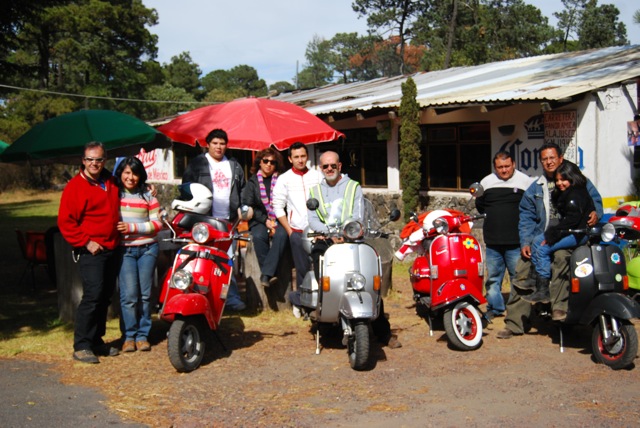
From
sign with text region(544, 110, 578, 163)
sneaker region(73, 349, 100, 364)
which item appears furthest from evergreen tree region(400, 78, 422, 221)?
sneaker region(73, 349, 100, 364)

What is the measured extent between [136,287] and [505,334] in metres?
3.40

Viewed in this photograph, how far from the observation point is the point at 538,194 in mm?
7000

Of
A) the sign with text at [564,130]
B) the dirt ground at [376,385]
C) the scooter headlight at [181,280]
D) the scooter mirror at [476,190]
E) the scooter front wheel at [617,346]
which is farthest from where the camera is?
the sign with text at [564,130]

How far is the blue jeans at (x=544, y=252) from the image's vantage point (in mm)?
6562

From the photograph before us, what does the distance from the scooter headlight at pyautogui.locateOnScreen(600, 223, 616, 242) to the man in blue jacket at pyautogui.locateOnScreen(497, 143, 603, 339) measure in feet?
0.67

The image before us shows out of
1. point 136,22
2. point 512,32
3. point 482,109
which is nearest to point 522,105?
point 482,109

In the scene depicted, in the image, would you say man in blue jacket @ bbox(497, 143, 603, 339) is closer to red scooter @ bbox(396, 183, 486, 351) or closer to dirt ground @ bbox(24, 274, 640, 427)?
dirt ground @ bbox(24, 274, 640, 427)

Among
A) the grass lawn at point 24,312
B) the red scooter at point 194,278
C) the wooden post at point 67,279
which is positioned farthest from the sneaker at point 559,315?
the wooden post at point 67,279

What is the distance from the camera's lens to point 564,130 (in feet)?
42.3

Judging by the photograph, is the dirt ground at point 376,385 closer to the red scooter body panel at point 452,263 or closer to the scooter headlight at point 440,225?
the red scooter body panel at point 452,263

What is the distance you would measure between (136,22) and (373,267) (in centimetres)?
4059

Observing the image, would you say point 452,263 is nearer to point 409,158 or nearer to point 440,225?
point 440,225

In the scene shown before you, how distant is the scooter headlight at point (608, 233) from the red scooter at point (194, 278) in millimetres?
3038

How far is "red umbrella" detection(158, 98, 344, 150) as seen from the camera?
10.8 m
